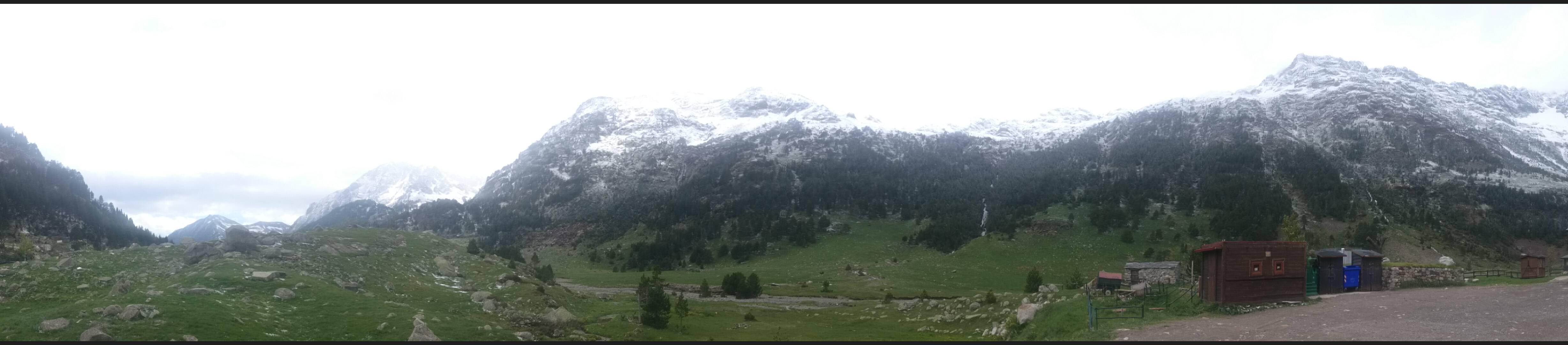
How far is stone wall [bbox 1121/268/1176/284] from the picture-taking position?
7069 centimetres

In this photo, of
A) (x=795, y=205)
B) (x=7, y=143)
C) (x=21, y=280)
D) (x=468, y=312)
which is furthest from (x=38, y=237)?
(x=795, y=205)

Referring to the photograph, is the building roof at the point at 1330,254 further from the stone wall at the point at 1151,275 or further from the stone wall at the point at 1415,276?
the stone wall at the point at 1151,275

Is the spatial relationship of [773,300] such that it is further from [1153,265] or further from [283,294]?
[283,294]

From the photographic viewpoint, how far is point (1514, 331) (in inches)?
1051

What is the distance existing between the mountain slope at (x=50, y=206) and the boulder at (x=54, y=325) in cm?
11821

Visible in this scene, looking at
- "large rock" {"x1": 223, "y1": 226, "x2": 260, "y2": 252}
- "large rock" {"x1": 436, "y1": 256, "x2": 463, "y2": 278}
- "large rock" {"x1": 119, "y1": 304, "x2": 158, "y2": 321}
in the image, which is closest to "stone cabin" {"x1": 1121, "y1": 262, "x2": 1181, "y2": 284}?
"large rock" {"x1": 436, "y1": 256, "x2": 463, "y2": 278}

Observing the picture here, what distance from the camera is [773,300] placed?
8175 cm

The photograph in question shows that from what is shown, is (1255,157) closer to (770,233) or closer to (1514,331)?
(770,233)

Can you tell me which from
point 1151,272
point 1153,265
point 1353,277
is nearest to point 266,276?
point 1353,277

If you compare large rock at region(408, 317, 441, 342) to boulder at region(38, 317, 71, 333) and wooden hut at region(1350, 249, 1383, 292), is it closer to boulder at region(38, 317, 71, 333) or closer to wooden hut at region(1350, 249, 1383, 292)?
boulder at region(38, 317, 71, 333)

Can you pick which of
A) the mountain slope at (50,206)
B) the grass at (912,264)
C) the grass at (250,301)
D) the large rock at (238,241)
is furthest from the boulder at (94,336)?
the mountain slope at (50,206)

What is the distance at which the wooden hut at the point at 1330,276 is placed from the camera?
48.6 m

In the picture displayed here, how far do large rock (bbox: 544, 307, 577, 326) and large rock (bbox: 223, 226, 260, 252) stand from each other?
18.2m

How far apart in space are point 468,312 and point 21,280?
732 inches
